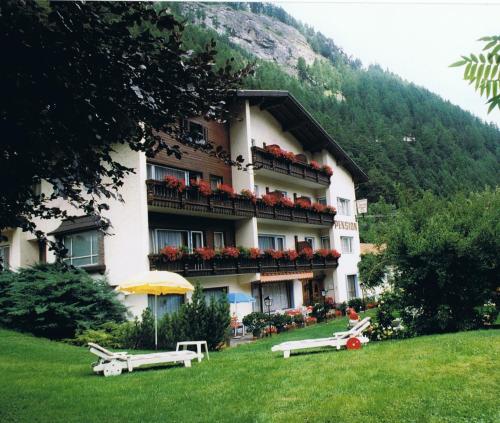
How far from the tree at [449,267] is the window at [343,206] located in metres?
23.2

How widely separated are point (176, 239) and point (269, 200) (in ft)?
21.5

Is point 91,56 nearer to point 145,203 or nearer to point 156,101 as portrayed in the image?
point 156,101

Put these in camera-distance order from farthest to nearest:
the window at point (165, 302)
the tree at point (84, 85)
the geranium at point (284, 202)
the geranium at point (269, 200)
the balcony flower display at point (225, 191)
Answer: the geranium at point (284, 202) → the geranium at point (269, 200) → the balcony flower display at point (225, 191) → the window at point (165, 302) → the tree at point (84, 85)

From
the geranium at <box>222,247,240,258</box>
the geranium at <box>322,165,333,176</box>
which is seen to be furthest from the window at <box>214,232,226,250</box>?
the geranium at <box>322,165,333,176</box>

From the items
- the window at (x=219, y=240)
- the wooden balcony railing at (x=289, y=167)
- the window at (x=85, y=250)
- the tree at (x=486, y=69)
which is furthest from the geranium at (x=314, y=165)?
the tree at (x=486, y=69)

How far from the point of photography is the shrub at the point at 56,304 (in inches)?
722

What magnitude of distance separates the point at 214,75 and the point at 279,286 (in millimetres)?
25528

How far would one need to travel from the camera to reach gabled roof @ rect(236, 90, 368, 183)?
93.4ft

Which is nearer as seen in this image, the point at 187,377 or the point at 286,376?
the point at 286,376

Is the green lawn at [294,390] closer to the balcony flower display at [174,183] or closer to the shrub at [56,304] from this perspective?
the shrub at [56,304]

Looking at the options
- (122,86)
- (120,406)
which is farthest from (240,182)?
(122,86)

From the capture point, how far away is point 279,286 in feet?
100

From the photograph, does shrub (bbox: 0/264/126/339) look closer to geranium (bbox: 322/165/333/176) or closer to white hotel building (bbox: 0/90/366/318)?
white hotel building (bbox: 0/90/366/318)

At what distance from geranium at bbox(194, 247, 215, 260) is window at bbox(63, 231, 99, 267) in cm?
428
